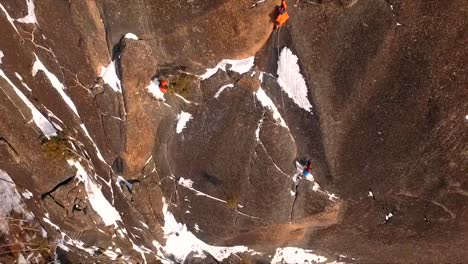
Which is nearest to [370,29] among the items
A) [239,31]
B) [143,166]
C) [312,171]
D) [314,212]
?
[239,31]

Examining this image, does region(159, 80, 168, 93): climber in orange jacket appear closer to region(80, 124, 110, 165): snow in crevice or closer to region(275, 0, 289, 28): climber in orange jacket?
region(80, 124, 110, 165): snow in crevice

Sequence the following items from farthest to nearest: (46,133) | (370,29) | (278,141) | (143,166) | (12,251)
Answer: (12,251) → (46,133) → (143,166) → (278,141) → (370,29)

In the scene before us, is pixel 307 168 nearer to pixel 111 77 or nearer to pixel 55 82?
pixel 111 77

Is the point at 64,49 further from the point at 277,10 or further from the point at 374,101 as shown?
the point at 374,101

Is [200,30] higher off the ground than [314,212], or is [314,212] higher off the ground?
[200,30]

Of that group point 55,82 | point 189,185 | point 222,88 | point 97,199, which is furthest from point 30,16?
point 189,185

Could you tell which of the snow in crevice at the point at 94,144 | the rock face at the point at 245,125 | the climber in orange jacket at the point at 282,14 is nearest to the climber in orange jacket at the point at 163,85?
the rock face at the point at 245,125

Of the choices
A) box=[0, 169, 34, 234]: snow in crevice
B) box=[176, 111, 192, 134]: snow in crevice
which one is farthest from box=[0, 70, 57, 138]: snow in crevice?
box=[176, 111, 192, 134]: snow in crevice
